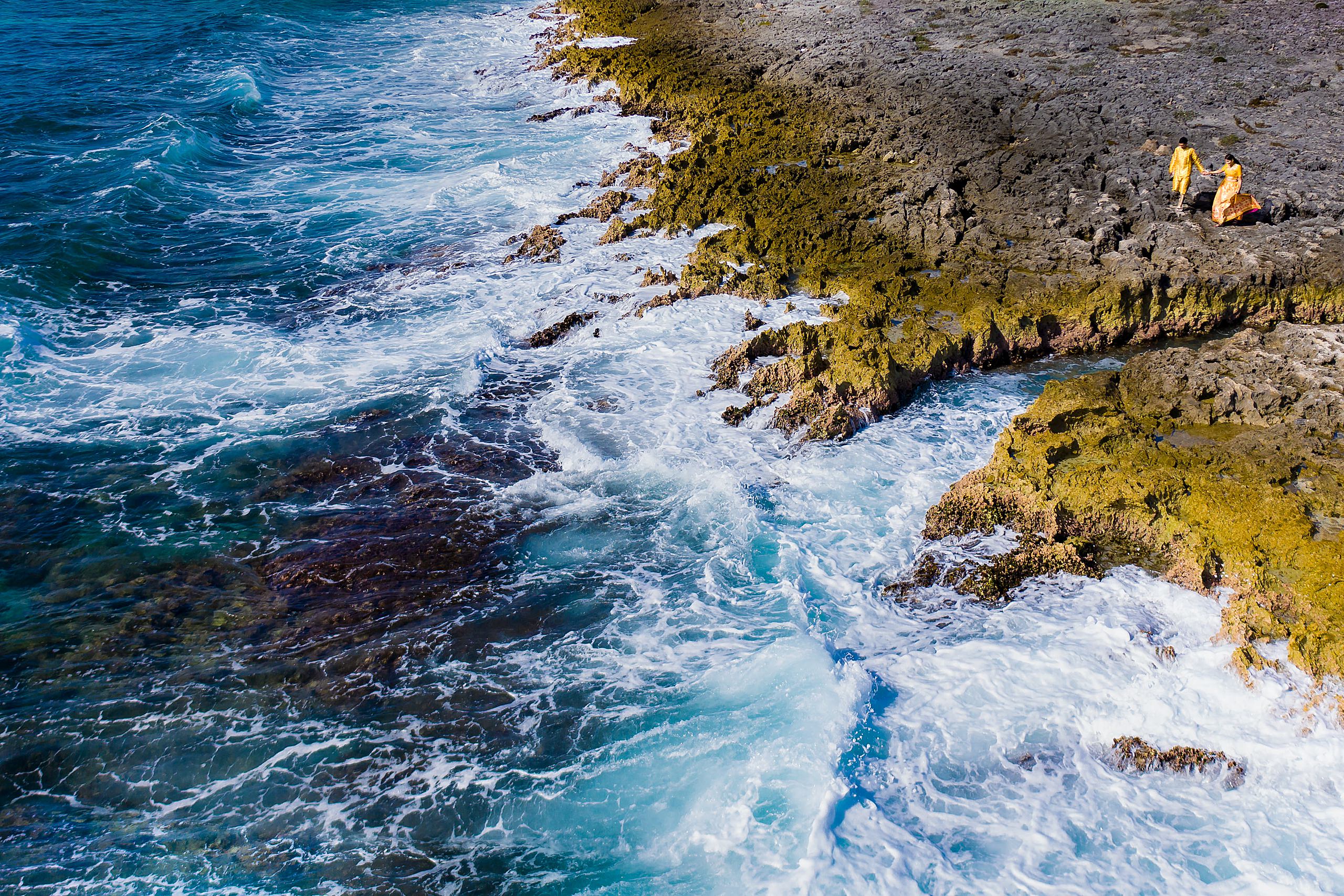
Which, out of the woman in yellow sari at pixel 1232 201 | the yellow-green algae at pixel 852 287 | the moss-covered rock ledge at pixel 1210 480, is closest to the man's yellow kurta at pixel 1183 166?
the woman in yellow sari at pixel 1232 201

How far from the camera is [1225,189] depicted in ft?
A: 42.9

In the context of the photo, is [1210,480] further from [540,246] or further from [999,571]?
[540,246]

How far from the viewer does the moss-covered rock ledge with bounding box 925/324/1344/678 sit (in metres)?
7.92

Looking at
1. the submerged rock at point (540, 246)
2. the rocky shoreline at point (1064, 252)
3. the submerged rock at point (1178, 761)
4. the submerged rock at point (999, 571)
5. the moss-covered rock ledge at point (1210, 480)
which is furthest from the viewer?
the submerged rock at point (540, 246)

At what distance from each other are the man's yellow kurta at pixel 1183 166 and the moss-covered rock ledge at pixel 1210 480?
3.89 metres

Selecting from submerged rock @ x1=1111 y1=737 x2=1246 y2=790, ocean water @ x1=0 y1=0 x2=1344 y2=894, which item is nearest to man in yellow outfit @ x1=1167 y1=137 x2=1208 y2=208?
ocean water @ x1=0 y1=0 x2=1344 y2=894

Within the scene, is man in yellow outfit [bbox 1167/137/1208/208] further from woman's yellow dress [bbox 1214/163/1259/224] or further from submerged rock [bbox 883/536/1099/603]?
submerged rock [bbox 883/536/1099/603]

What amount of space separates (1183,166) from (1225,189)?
805 millimetres

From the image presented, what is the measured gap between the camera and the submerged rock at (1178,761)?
6.89 m

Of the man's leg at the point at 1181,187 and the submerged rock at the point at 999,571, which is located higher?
the man's leg at the point at 1181,187

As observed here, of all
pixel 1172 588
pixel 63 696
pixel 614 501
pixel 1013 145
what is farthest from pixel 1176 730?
pixel 1013 145

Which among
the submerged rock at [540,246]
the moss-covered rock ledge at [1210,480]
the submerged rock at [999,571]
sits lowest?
the submerged rock at [999,571]

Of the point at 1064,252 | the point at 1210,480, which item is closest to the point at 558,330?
the point at 1064,252

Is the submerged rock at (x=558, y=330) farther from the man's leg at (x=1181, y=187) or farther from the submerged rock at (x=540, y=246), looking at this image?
the man's leg at (x=1181, y=187)
